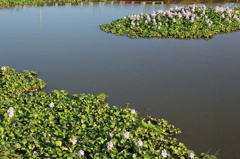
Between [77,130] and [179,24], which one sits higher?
[179,24]

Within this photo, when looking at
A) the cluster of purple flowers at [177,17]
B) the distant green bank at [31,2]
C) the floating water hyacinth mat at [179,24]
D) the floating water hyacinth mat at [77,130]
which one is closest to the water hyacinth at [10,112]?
the floating water hyacinth mat at [77,130]

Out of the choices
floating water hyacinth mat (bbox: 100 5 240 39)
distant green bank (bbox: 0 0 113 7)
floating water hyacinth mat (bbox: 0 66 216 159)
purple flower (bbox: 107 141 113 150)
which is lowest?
floating water hyacinth mat (bbox: 0 66 216 159)

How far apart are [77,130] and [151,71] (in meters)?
4.28

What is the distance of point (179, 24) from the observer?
14961 millimetres

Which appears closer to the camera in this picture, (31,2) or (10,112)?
(10,112)

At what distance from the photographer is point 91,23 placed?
1691 cm

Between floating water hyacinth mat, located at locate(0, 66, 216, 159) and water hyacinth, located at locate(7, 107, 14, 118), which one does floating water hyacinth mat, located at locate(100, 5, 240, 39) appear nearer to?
floating water hyacinth mat, located at locate(0, 66, 216, 159)

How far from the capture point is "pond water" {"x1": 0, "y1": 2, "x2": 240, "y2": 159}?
6555 millimetres

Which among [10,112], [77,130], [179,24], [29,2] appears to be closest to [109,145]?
[77,130]

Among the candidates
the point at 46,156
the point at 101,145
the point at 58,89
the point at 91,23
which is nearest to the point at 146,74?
the point at 58,89

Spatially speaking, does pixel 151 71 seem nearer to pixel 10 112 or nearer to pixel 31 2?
pixel 10 112

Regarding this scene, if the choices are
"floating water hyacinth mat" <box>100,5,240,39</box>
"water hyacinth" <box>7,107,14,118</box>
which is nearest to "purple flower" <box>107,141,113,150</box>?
"water hyacinth" <box>7,107,14,118</box>

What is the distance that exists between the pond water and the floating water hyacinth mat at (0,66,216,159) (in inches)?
21.9

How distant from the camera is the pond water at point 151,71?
6.55 metres
